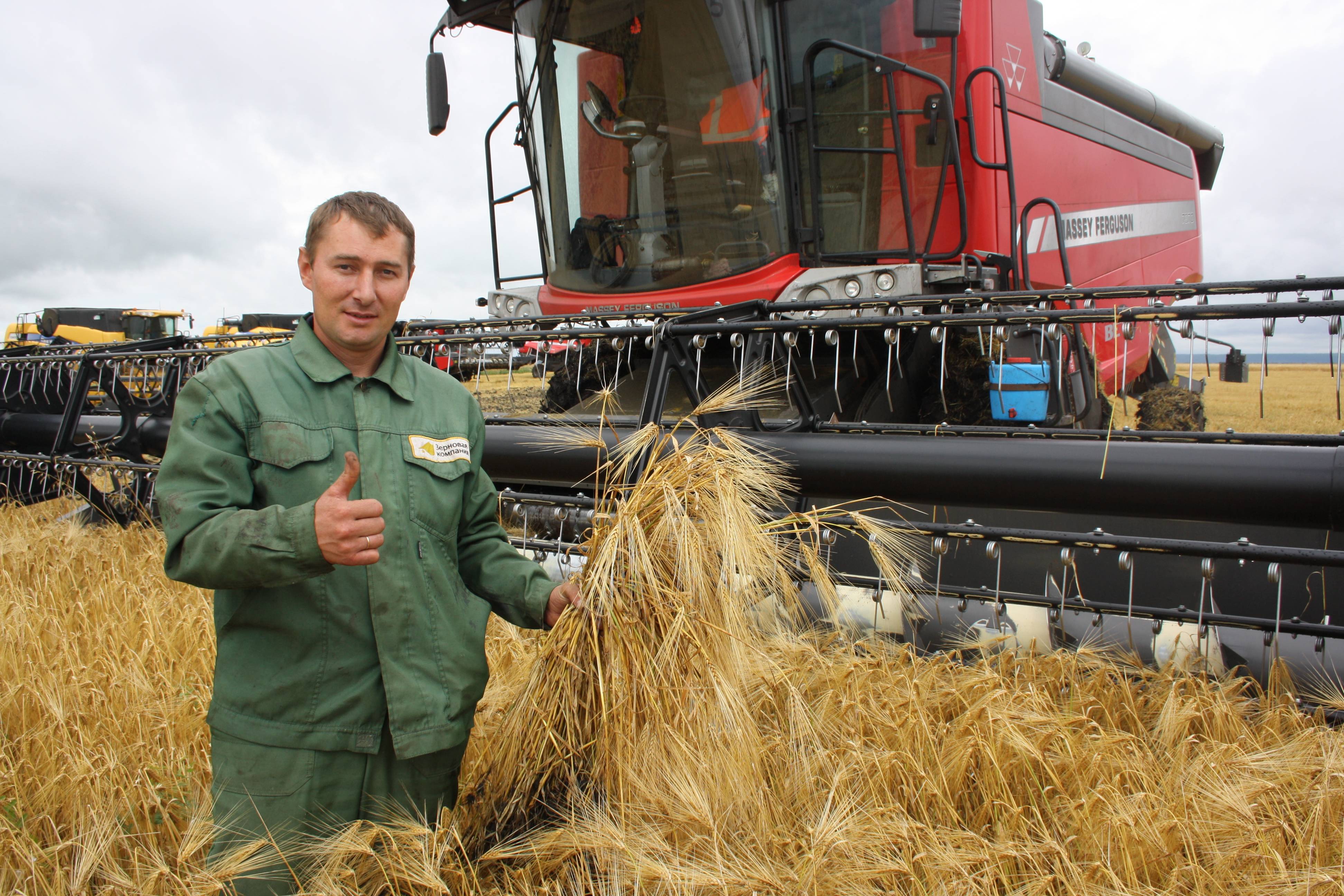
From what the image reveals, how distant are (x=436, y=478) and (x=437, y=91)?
4.00 m

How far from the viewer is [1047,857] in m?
1.61

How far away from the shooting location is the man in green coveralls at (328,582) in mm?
1371

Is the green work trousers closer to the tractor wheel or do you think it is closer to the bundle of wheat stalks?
the bundle of wheat stalks

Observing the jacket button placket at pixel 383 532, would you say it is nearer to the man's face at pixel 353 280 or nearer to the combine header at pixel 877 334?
the man's face at pixel 353 280

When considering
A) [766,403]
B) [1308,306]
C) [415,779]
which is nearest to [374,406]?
[415,779]

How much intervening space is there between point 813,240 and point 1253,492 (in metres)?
2.42

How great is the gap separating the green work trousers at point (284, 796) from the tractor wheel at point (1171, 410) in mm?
6626

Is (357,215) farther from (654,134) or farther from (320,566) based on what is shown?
(654,134)

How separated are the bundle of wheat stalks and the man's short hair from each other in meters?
0.59

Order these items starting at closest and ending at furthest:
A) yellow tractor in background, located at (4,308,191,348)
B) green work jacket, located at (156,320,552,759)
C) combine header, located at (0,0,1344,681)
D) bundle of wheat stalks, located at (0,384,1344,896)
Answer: green work jacket, located at (156,320,552,759) < bundle of wheat stalks, located at (0,384,1344,896) < combine header, located at (0,0,1344,681) < yellow tractor in background, located at (4,308,191,348)

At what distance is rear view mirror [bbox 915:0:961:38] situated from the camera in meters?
3.39

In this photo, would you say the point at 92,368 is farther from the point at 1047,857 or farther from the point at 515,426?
the point at 1047,857

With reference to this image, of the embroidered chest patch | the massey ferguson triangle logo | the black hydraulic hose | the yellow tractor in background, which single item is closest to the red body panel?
the massey ferguson triangle logo

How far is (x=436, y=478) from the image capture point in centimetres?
152
